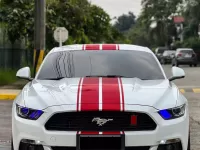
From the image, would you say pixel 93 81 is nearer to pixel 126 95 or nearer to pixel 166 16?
pixel 126 95

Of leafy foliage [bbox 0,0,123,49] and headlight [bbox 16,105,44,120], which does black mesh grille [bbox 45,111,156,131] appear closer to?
headlight [bbox 16,105,44,120]

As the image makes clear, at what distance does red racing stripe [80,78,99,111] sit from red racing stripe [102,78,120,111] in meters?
0.08

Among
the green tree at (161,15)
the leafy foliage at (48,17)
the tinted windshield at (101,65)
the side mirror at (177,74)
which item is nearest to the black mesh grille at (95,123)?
the tinted windshield at (101,65)

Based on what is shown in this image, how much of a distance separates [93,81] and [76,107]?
91cm

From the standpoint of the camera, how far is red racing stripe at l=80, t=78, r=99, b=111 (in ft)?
17.4

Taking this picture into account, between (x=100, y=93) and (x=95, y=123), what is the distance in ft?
1.37

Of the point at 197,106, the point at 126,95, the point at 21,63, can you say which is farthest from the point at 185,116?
the point at 21,63

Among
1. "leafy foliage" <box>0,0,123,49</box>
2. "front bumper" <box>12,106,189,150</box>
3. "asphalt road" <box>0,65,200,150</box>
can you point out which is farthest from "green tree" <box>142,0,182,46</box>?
"front bumper" <box>12,106,189,150</box>

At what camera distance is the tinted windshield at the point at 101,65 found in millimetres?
6746

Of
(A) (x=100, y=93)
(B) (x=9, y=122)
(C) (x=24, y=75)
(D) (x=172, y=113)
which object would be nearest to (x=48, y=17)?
(B) (x=9, y=122)

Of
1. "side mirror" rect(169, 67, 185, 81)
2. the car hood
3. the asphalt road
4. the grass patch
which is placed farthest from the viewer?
the grass patch

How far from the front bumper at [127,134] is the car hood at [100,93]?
0.44 feet

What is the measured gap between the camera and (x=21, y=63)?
24406 mm

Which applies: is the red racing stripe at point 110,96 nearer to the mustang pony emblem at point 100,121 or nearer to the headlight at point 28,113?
the mustang pony emblem at point 100,121
